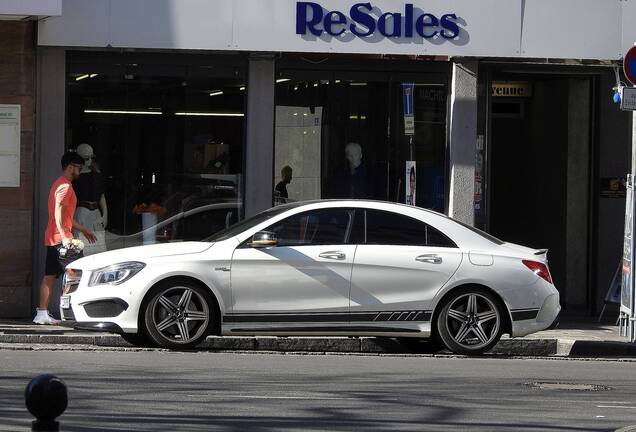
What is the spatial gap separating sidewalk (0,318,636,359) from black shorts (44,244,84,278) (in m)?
0.67

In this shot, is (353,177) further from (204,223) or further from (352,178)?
(204,223)

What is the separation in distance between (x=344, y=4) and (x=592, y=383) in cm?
729

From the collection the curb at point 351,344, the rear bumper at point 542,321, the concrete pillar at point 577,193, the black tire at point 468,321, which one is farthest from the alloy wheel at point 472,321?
the concrete pillar at point 577,193

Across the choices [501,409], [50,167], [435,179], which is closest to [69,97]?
[50,167]

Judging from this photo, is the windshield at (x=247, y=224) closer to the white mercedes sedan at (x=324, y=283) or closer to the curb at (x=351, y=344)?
the white mercedes sedan at (x=324, y=283)

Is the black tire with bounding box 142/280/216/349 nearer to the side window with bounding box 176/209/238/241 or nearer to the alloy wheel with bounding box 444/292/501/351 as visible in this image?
the alloy wheel with bounding box 444/292/501/351

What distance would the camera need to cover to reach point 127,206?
17.4m

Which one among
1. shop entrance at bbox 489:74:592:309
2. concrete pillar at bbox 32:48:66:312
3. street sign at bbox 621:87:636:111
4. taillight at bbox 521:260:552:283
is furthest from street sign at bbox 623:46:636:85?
concrete pillar at bbox 32:48:66:312

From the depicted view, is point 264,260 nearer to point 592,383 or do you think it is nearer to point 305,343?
point 305,343

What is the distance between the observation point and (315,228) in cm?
1350

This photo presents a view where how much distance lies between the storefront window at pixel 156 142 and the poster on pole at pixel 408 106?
2165 millimetres

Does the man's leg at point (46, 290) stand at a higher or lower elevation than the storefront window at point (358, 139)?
lower

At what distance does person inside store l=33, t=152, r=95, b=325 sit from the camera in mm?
15383

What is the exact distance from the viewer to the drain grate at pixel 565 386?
430 inches
